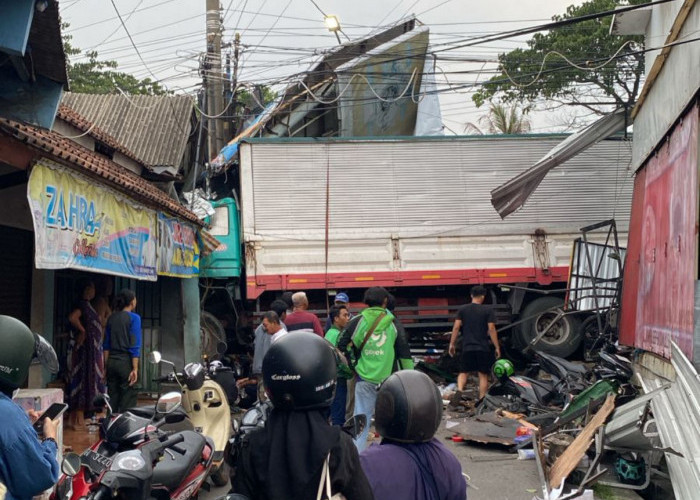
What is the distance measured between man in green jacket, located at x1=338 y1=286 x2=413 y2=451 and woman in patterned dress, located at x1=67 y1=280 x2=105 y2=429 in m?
3.29

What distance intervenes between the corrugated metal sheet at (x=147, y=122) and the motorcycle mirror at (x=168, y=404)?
7.67m

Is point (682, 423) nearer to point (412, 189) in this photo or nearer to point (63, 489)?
point (63, 489)

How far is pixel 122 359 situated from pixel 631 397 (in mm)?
5233

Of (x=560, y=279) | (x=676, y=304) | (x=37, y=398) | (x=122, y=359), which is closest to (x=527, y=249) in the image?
(x=560, y=279)

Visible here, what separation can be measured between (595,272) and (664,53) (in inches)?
173

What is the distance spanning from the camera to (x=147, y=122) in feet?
45.0

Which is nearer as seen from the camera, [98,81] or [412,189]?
[412,189]

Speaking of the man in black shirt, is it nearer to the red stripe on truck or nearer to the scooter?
the red stripe on truck

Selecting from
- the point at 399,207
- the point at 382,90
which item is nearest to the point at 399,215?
the point at 399,207

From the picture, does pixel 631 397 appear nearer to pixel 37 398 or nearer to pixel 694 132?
pixel 694 132

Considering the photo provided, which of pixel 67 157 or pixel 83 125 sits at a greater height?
pixel 83 125

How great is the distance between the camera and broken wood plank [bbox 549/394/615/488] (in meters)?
5.73

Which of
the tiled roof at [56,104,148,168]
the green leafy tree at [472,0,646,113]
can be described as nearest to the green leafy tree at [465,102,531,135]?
the green leafy tree at [472,0,646,113]

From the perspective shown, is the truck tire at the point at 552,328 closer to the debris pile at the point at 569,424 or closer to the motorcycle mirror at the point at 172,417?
the debris pile at the point at 569,424
